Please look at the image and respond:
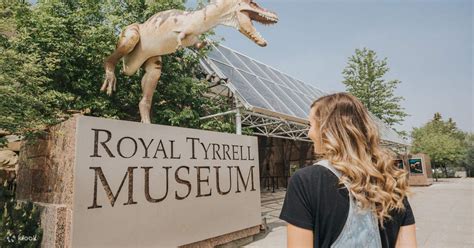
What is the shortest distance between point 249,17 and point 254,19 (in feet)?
0.35

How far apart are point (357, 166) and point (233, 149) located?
4054 millimetres

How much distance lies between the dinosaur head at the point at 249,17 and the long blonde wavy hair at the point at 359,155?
2.67 meters

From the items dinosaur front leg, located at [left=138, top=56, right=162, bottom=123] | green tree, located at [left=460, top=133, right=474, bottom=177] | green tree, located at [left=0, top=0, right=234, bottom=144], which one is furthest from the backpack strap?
green tree, located at [left=460, top=133, right=474, bottom=177]

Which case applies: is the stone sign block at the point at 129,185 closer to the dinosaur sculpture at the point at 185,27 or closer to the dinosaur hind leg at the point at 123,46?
the dinosaur hind leg at the point at 123,46

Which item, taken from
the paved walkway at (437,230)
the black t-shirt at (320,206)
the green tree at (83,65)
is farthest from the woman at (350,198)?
the paved walkway at (437,230)

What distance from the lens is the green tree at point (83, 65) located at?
451 centimetres

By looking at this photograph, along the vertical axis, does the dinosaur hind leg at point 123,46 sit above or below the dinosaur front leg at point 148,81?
above

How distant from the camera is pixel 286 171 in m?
19.7

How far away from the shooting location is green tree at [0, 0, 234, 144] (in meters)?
4.51

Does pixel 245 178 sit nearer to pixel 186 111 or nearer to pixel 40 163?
pixel 186 111

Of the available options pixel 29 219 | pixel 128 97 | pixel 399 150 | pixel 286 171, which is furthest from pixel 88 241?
pixel 399 150

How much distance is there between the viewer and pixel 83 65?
5887 mm

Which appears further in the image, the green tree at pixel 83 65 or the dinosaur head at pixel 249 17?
the green tree at pixel 83 65

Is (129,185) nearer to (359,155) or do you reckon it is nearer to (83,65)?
(359,155)
